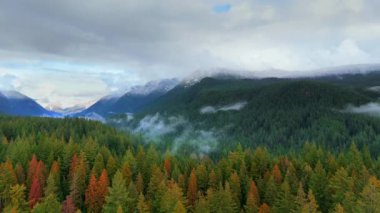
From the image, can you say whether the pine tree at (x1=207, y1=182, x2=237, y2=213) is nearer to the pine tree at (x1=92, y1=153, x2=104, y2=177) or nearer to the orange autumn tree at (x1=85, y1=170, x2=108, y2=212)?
the orange autumn tree at (x1=85, y1=170, x2=108, y2=212)

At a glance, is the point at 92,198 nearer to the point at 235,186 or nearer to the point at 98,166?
the point at 98,166

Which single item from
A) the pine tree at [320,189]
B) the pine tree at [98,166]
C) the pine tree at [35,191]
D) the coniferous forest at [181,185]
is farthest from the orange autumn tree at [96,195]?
the pine tree at [320,189]

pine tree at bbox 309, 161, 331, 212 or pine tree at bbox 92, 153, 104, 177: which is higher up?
pine tree at bbox 92, 153, 104, 177

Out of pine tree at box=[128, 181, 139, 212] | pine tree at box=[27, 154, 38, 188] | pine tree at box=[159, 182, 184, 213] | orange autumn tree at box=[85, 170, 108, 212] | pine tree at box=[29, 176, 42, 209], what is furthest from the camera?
pine tree at box=[27, 154, 38, 188]

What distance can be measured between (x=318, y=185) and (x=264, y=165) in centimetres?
3095

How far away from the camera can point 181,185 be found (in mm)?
105625

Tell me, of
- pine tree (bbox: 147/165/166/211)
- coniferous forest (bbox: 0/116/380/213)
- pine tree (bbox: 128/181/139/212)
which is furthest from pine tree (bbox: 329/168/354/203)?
pine tree (bbox: 128/181/139/212)

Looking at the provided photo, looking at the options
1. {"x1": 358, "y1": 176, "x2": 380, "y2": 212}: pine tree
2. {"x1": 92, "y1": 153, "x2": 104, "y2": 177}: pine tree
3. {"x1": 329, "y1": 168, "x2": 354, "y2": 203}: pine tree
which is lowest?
{"x1": 329, "y1": 168, "x2": 354, "y2": 203}: pine tree

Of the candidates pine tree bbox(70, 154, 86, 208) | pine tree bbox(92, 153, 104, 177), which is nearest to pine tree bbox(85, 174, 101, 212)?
pine tree bbox(70, 154, 86, 208)

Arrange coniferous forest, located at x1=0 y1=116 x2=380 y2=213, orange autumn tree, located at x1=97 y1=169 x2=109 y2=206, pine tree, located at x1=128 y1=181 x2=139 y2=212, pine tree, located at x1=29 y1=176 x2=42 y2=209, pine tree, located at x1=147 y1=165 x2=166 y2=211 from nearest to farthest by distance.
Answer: coniferous forest, located at x1=0 y1=116 x2=380 y2=213 < pine tree, located at x1=128 y1=181 x2=139 y2=212 < pine tree, located at x1=147 y1=165 x2=166 y2=211 < pine tree, located at x1=29 y1=176 x2=42 y2=209 < orange autumn tree, located at x1=97 y1=169 x2=109 y2=206

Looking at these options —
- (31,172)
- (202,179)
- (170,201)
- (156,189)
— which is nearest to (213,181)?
(202,179)

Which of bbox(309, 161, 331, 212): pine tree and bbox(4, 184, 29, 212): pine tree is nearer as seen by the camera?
bbox(4, 184, 29, 212): pine tree

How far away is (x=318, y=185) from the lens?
317 feet

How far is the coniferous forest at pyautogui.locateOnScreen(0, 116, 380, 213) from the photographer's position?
7781 centimetres
